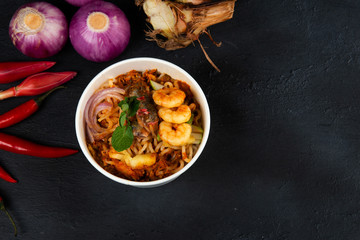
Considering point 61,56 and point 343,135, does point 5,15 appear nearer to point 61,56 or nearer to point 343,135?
point 61,56

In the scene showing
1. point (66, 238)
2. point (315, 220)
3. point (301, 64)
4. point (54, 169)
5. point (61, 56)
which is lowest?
point (315, 220)

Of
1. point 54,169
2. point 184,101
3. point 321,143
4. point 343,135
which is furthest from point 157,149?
point 343,135

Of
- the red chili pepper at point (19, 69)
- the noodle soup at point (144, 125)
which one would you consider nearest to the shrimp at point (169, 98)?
the noodle soup at point (144, 125)

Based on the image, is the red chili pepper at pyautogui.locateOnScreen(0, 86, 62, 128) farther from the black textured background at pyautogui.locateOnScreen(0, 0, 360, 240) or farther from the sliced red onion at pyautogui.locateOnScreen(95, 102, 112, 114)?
the sliced red onion at pyautogui.locateOnScreen(95, 102, 112, 114)

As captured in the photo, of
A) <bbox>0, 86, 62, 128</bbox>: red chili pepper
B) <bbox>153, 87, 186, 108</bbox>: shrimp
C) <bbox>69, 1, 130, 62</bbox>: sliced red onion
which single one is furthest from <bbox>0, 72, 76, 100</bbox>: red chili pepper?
<bbox>153, 87, 186, 108</bbox>: shrimp

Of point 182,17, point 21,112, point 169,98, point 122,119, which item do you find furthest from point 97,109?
point 182,17

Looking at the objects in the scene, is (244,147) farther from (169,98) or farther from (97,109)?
(97,109)
